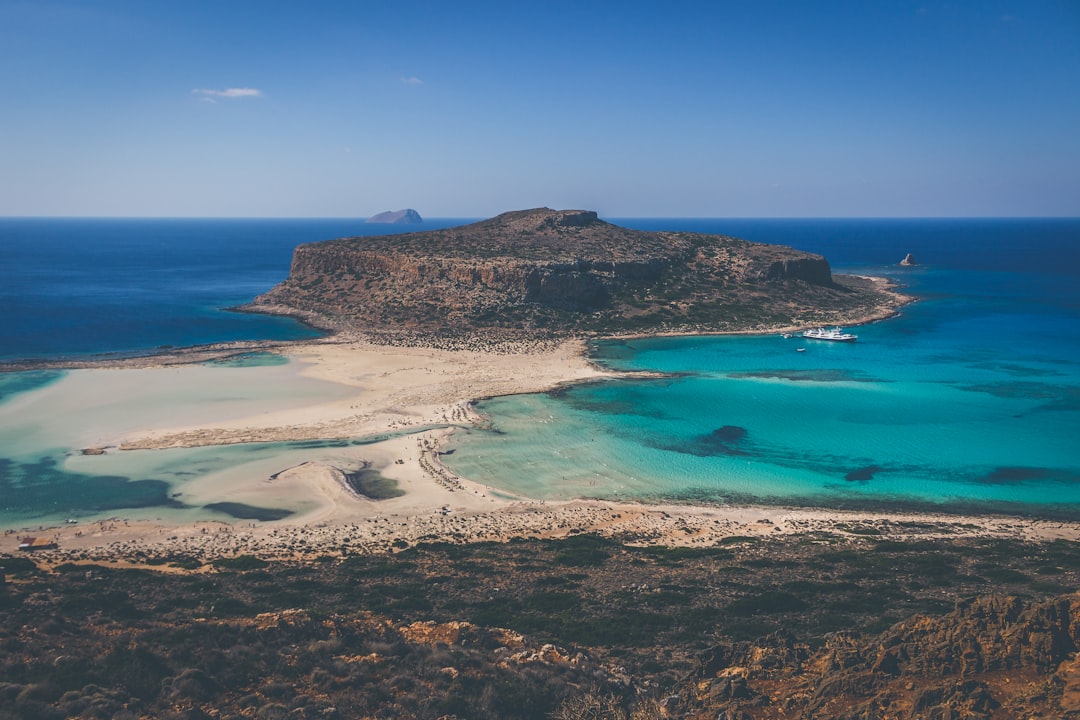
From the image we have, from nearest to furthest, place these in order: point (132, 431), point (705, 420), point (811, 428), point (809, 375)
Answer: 1. point (132, 431)
2. point (811, 428)
3. point (705, 420)
4. point (809, 375)

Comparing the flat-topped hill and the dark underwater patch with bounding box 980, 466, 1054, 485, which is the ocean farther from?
the flat-topped hill

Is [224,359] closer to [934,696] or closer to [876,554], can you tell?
[876,554]

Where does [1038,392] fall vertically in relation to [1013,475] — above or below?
above

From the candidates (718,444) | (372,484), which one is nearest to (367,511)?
(372,484)

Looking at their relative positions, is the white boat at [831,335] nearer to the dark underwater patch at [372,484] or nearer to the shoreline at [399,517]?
the shoreline at [399,517]

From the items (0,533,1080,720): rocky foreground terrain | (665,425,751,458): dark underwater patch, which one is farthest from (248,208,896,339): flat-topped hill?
(0,533,1080,720): rocky foreground terrain

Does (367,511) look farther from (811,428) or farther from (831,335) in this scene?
(831,335)
